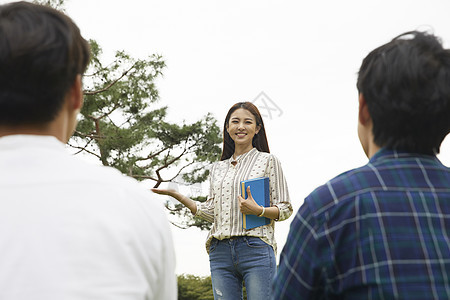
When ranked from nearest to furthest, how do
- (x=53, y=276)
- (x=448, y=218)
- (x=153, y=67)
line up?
(x=53, y=276)
(x=448, y=218)
(x=153, y=67)

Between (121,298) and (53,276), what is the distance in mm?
112

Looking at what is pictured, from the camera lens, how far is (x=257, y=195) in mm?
3283

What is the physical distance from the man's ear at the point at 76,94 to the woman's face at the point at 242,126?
8.14ft

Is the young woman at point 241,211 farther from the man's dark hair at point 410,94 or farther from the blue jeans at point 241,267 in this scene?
the man's dark hair at point 410,94

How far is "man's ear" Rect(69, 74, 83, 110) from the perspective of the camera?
3.53ft

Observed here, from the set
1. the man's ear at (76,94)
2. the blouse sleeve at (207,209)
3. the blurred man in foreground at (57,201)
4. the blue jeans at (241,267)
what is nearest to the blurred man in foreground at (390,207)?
the blurred man in foreground at (57,201)

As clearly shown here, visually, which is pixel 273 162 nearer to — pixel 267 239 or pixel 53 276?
pixel 267 239

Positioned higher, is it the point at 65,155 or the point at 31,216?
the point at 65,155

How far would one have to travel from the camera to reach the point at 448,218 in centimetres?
125

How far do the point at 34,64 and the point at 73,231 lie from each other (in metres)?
0.31

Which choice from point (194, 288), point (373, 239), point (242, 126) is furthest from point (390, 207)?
Result: point (194, 288)

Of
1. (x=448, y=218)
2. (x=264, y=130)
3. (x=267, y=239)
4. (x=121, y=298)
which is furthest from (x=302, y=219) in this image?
(x=264, y=130)

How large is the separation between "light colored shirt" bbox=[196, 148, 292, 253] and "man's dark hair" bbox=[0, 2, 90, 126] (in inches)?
90.0

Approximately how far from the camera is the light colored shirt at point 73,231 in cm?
88
